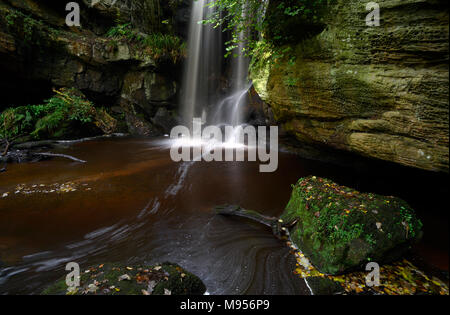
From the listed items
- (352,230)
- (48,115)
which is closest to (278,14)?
(352,230)

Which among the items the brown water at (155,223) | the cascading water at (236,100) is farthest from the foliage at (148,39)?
the brown water at (155,223)

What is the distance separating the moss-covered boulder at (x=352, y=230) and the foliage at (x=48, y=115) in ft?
37.3

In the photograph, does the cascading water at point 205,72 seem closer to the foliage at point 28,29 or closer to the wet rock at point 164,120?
the wet rock at point 164,120

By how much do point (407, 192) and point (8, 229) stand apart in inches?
329

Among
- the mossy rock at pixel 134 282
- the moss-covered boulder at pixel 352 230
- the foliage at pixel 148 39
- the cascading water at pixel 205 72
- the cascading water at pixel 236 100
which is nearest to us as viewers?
the mossy rock at pixel 134 282

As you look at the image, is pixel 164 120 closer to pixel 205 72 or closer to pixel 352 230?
pixel 205 72

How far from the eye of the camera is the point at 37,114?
984 centimetres

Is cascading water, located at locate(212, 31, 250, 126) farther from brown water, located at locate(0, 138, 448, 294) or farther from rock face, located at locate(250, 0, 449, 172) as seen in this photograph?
rock face, located at locate(250, 0, 449, 172)

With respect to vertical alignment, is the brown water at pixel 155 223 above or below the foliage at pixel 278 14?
below

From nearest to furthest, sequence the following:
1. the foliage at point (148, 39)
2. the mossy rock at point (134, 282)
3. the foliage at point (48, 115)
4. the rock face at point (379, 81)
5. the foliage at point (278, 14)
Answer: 1. the mossy rock at point (134, 282)
2. the rock face at point (379, 81)
3. the foliage at point (278, 14)
4. the foliage at point (48, 115)
5. the foliage at point (148, 39)

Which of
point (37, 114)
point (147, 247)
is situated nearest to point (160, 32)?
point (37, 114)

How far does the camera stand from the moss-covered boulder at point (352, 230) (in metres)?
2.47

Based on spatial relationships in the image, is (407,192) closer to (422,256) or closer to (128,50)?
(422,256)

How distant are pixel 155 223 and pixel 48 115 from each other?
10.2 metres
